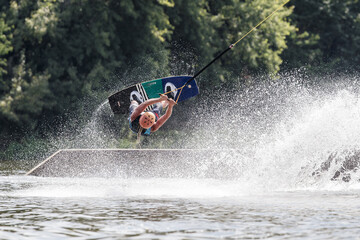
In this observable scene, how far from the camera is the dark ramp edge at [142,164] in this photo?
55.3 feet

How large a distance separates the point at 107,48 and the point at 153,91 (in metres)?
14.5

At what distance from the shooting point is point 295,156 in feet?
46.4

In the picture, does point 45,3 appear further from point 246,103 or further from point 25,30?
point 246,103

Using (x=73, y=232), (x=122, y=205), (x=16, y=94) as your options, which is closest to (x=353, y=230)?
(x=73, y=232)

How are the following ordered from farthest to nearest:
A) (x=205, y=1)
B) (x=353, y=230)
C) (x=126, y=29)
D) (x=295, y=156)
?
(x=205, y=1), (x=126, y=29), (x=295, y=156), (x=353, y=230)

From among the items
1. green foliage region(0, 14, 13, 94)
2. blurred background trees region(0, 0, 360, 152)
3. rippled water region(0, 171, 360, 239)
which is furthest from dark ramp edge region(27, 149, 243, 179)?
green foliage region(0, 14, 13, 94)

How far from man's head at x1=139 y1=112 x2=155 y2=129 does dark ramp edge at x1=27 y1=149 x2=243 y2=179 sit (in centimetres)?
357

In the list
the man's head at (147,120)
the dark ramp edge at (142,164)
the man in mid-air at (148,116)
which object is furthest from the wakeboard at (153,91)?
the man's head at (147,120)

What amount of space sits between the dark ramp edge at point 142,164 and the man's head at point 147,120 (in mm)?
3570

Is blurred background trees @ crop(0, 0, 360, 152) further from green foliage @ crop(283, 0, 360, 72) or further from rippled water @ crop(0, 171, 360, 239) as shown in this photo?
rippled water @ crop(0, 171, 360, 239)

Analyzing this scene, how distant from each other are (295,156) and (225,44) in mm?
19068

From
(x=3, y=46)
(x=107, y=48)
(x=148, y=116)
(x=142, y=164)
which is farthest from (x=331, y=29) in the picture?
(x=148, y=116)

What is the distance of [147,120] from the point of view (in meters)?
13.4

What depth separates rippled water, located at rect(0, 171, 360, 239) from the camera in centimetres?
792
